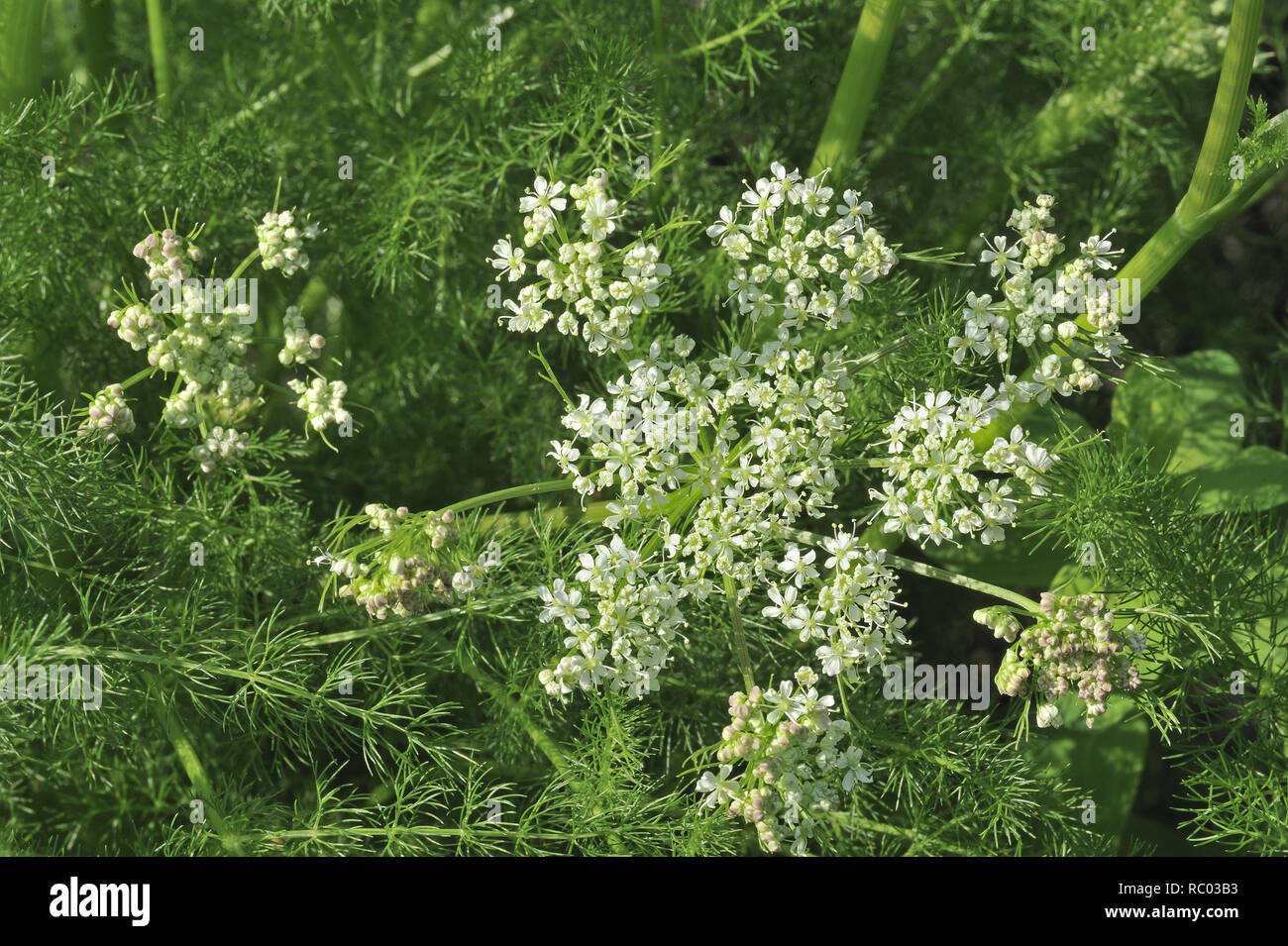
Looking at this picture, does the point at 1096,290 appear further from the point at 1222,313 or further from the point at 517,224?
the point at 1222,313

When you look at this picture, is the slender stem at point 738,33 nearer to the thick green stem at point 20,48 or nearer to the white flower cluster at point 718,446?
the white flower cluster at point 718,446

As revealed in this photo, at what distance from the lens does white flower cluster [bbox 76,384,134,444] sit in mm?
1565

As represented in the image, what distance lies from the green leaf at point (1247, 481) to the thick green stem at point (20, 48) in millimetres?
2188

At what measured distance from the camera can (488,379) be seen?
227cm

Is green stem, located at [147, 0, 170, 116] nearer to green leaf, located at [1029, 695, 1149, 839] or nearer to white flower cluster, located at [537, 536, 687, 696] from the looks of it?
white flower cluster, located at [537, 536, 687, 696]

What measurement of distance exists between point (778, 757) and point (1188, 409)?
4.26 ft

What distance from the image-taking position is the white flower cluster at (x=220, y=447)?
5.46 ft

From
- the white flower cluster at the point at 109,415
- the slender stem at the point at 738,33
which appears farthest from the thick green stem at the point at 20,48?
the slender stem at the point at 738,33

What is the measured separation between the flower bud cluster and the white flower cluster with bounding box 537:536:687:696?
1.59 ft

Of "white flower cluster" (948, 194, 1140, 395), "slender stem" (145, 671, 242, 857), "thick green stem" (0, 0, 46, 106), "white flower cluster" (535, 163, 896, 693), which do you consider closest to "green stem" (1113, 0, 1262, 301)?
"white flower cluster" (948, 194, 1140, 395)

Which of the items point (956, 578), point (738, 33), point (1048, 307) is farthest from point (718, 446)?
point (738, 33)

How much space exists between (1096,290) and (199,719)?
5.52 ft

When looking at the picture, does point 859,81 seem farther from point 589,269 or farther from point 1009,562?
point 1009,562
